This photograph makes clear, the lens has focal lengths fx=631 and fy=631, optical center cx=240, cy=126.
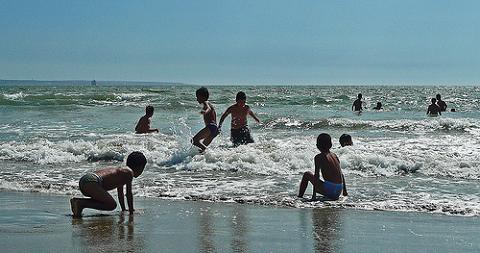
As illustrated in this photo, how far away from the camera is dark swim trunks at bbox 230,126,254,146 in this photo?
12.9m

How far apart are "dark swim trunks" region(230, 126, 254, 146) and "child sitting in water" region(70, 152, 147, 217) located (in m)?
6.15

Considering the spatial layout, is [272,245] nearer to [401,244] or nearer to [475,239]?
[401,244]

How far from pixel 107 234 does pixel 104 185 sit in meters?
1.15

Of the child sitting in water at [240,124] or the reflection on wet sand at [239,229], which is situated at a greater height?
the child sitting in water at [240,124]

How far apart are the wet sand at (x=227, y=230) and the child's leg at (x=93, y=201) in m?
0.12

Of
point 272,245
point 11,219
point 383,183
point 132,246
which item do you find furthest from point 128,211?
point 383,183

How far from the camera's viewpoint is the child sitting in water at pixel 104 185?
22.0ft

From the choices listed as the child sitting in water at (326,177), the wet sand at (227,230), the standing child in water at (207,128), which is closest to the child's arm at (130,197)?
the wet sand at (227,230)

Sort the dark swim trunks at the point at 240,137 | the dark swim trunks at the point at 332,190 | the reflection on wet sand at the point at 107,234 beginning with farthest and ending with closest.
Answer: the dark swim trunks at the point at 240,137
the dark swim trunks at the point at 332,190
the reflection on wet sand at the point at 107,234

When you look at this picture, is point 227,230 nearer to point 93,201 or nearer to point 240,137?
point 93,201

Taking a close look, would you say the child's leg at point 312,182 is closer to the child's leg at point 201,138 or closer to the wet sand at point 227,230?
the wet sand at point 227,230

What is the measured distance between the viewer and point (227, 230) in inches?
238

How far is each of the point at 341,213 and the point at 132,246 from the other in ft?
9.06

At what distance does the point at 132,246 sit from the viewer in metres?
5.27
